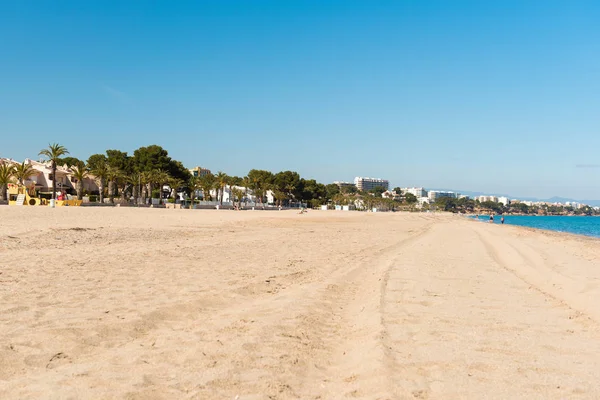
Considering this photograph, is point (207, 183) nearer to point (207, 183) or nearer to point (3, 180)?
point (207, 183)

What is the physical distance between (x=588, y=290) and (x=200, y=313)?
804 centimetres

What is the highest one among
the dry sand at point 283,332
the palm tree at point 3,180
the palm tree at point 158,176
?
the palm tree at point 158,176

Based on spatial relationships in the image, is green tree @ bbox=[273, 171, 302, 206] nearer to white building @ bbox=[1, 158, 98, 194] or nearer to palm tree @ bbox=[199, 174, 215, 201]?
palm tree @ bbox=[199, 174, 215, 201]

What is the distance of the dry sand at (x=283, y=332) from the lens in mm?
3691

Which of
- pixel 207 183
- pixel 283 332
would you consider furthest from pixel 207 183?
pixel 283 332

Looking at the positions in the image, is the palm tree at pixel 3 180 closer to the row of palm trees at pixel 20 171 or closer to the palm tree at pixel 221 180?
the row of palm trees at pixel 20 171

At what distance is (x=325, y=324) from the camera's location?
228 inches

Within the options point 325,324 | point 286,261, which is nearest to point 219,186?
point 286,261

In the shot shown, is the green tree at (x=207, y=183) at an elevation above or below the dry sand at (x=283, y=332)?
above

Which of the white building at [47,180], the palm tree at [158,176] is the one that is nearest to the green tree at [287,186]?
the palm tree at [158,176]

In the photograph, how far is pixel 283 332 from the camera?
5227mm

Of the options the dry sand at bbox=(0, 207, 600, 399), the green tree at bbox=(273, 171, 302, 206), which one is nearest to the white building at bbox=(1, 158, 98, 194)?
the green tree at bbox=(273, 171, 302, 206)

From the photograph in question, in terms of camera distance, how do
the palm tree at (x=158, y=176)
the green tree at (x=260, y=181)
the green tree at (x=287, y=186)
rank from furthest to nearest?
the green tree at (x=287, y=186) → the green tree at (x=260, y=181) → the palm tree at (x=158, y=176)

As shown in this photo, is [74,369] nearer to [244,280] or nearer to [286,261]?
[244,280]
